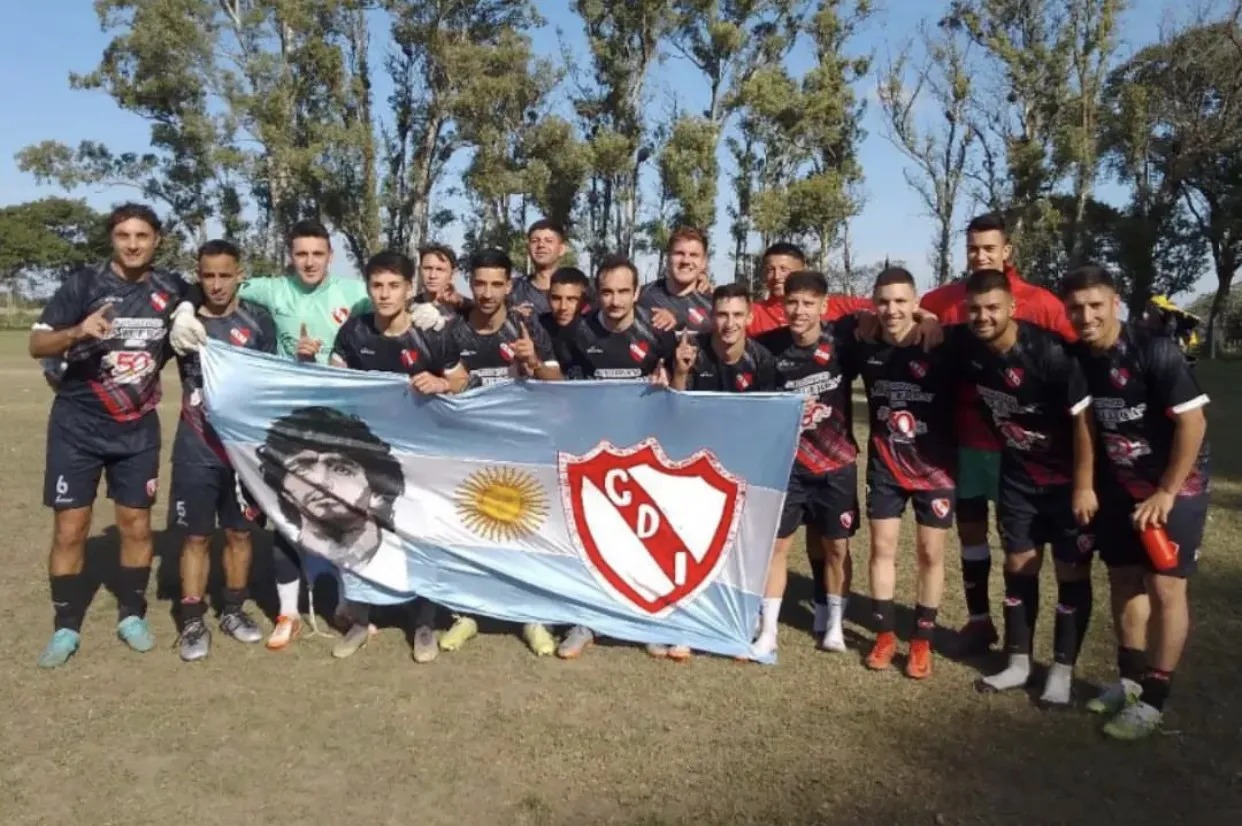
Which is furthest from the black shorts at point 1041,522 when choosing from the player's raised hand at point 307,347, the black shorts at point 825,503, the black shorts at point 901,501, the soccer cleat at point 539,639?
the player's raised hand at point 307,347

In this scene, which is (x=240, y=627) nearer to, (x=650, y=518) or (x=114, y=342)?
(x=114, y=342)

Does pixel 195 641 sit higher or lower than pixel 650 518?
lower

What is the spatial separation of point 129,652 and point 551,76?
1122 inches

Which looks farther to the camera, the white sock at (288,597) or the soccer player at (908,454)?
the white sock at (288,597)

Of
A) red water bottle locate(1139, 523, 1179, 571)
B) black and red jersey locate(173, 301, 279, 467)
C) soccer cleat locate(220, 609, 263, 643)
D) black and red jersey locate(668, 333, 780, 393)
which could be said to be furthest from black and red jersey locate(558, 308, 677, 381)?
red water bottle locate(1139, 523, 1179, 571)

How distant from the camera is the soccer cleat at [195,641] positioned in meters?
5.38

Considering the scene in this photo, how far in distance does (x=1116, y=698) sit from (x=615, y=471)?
9.10ft

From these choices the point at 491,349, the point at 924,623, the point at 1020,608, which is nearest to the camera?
the point at 1020,608

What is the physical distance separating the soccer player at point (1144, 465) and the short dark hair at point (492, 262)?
303cm

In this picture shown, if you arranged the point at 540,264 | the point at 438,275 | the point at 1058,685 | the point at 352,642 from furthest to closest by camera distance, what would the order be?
the point at 540,264 → the point at 438,275 → the point at 352,642 → the point at 1058,685

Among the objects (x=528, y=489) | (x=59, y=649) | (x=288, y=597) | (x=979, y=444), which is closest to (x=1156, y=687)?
(x=979, y=444)

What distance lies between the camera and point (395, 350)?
569 centimetres

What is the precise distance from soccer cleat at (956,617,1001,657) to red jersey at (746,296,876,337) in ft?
6.46

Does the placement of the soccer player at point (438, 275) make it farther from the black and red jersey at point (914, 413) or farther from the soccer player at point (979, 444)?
the soccer player at point (979, 444)
